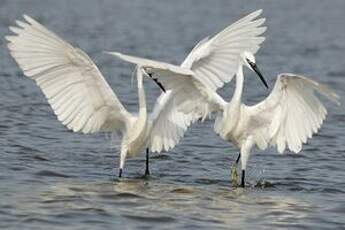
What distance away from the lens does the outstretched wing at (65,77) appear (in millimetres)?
12000

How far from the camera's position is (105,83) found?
12188 mm

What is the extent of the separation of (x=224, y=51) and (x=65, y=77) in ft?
6.70

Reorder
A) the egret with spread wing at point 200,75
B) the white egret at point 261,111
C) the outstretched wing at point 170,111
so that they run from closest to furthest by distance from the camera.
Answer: the outstretched wing at point 170,111 → the egret with spread wing at point 200,75 → the white egret at point 261,111

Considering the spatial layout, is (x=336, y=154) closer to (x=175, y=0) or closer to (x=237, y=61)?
(x=237, y=61)

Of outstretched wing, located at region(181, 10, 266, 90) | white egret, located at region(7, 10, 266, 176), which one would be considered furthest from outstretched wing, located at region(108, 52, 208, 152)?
outstretched wing, located at region(181, 10, 266, 90)

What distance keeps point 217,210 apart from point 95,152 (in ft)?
12.8

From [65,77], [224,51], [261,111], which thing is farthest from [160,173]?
[65,77]

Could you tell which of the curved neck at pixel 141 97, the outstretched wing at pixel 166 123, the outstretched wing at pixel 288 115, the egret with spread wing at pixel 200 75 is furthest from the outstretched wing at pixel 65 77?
the outstretched wing at pixel 288 115

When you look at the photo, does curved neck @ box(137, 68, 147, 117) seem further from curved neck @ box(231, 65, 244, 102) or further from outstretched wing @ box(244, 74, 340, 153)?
outstretched wing @ box(244, 74, 340, 153)

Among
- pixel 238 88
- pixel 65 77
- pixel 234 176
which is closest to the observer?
pixel 65 77

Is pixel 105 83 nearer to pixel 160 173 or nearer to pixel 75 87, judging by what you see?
pixel 75 87

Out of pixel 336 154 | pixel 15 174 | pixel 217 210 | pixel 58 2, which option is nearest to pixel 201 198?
pixel 217 210

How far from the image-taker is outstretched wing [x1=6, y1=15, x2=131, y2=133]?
12.0 metres

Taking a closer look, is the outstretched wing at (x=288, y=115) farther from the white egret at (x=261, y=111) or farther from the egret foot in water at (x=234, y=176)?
the egret foot in water at (x=234, y=176)
